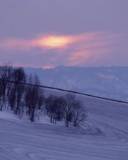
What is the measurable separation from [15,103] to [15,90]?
2.26 metres

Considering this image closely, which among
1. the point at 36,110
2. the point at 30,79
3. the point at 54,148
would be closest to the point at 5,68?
the point at 30,79

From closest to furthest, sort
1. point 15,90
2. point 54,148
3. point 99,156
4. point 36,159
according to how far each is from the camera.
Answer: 1. point 36,159
2. point 99,156
3. point 54,148
4. point 15,90

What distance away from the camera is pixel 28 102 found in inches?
1825

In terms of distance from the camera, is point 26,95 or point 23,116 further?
point 26,95

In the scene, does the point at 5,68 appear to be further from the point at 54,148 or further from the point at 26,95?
the point at 54,148

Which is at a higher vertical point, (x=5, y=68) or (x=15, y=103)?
(x=5, y=68)

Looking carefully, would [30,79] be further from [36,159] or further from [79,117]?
[36,159]

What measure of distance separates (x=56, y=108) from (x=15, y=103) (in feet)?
12.9

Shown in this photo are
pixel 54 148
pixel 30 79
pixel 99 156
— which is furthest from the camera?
pixel 30 79

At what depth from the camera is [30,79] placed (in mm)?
53188

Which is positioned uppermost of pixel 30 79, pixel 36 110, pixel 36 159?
pixel 30 79

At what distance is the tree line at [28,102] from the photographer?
145 feet

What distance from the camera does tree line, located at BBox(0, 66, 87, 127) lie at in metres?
44.2

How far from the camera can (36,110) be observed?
1773 inches
